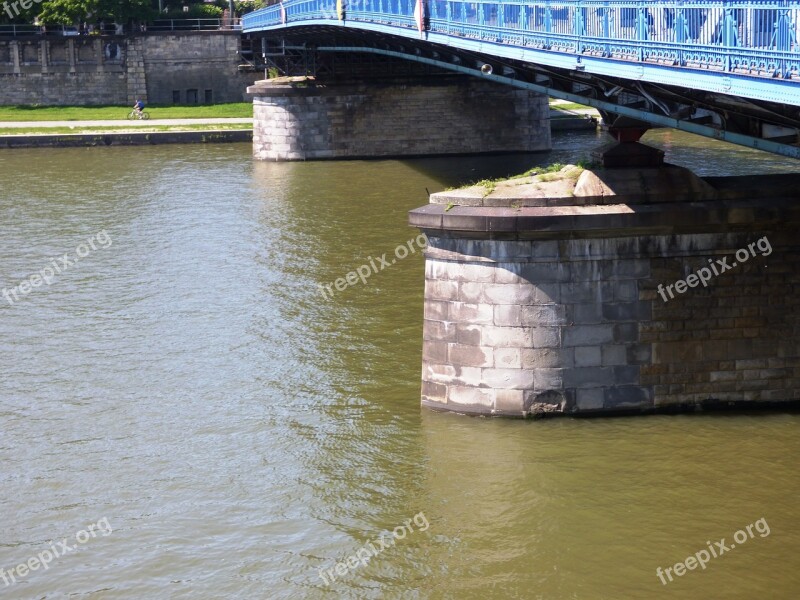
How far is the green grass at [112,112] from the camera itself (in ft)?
180

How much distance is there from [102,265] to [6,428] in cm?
1024

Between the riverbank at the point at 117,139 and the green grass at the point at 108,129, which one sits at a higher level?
the green grass at the point at 108,129

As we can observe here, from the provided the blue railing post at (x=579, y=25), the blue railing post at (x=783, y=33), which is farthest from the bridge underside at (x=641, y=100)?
the blue railing post at (x=783, y=33)

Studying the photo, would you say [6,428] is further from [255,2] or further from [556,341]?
[255,2]

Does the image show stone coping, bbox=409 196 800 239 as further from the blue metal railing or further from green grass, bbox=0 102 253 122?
green grass, bbox=0 102 253 122

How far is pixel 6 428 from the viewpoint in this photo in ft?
52.0

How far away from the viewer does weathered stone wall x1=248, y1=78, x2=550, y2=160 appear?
43188 mm

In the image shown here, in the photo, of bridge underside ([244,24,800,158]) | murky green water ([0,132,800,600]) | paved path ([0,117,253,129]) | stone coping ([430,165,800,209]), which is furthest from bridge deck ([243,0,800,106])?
paved path ([0,117,253,129])

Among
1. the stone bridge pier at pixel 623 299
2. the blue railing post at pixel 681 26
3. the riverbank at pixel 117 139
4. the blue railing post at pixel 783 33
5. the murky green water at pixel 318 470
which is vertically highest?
the blue railing post at pixel 681 26

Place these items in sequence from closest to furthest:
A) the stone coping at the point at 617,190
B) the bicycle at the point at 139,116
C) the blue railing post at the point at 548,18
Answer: the stone coping at the point at 617,190
the blue railing post at the point at 548,18
the bicycle at the point at 139,116

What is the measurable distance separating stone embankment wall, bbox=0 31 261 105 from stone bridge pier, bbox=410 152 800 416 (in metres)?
45.4

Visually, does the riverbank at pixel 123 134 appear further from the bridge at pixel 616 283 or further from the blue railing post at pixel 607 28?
the blue railing post at pixel 607 28

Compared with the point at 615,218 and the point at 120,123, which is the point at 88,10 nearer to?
the point at 120,123

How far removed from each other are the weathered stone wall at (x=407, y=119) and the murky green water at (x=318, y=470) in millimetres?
20540
